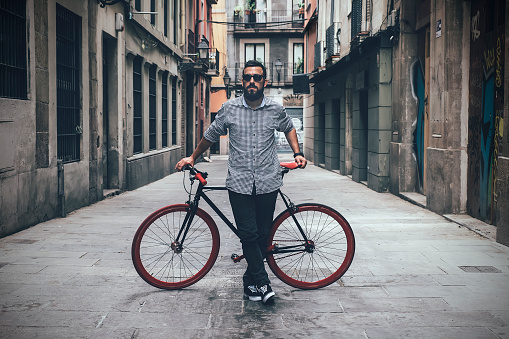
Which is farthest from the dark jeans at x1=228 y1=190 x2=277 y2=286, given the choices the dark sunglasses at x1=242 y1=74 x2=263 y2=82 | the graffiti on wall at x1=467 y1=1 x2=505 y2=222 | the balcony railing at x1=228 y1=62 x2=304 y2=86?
the balcony railing at x1=228 y1=62 x2=304 y2=86

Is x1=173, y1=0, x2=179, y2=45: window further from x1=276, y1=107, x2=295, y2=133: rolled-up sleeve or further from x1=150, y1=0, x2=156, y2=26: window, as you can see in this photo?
x1=276, y1=107, x2=295, y2=133: rolled-up sleeve

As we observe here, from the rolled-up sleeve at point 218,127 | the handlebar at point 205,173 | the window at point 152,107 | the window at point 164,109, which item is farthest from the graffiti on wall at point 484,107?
the window at point 164,109

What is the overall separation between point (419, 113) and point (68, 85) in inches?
268

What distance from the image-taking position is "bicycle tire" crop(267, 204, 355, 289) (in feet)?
16.2

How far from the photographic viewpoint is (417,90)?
12.5 m

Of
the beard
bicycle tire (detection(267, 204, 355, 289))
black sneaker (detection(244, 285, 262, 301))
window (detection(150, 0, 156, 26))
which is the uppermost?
window (detection(150, 0, 156, 26))

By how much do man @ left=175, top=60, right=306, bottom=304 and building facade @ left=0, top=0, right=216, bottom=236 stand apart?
12.9 feet

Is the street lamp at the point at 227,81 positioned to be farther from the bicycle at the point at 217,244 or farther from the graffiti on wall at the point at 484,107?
the bicycle at the point at 217,244

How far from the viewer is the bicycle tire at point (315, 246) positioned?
4.93 meters

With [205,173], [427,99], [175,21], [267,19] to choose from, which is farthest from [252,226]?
[267,19]

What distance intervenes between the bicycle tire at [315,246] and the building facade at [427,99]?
268cm

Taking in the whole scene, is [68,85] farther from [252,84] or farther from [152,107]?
[152,107]

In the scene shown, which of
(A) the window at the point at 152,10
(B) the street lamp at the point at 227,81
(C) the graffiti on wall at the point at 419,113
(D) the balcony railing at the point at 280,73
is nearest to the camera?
(C) the graffiti on wall at the point at 419,113

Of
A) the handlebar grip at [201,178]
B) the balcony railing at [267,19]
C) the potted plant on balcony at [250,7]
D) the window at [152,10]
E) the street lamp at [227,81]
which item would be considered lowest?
the handlebar grip at [201,178]
